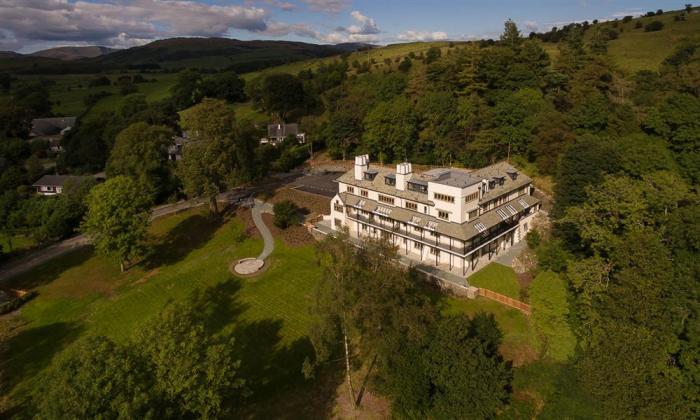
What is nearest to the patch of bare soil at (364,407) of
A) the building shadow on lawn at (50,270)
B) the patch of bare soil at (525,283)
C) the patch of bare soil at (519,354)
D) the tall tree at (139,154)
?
the patch of bare soil at (519,354)

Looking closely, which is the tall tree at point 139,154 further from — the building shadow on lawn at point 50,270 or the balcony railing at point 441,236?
the balcony railing at point 441,236

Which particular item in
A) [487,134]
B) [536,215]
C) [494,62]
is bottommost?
[536,215]

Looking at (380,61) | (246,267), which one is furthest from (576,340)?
(380,61)

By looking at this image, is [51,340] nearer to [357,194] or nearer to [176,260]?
[176,260]

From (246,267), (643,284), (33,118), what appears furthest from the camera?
(33,118)

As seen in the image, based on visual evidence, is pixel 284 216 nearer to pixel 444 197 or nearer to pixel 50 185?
pixel 444 197

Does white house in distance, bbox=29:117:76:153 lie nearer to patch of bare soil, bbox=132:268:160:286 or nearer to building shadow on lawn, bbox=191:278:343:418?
patch of bare soil, bbox=132:268:160:286

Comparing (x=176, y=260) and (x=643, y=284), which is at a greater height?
(x=643, y=284)

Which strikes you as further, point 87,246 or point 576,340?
point 87,246
